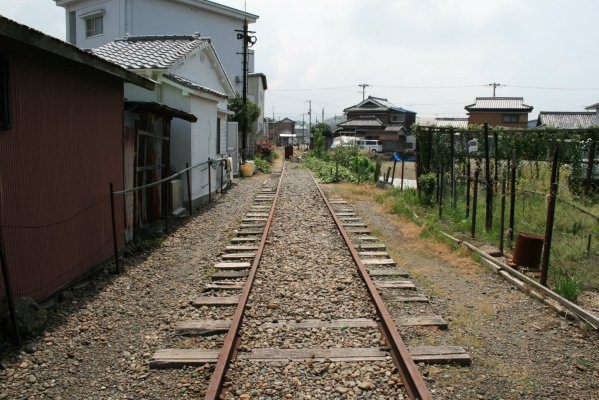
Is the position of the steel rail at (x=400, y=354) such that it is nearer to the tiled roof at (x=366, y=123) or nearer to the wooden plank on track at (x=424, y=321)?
the wooden plank on track at (x=424, y=321)

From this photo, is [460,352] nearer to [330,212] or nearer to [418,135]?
[330,212]

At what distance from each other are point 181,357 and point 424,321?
252 cm

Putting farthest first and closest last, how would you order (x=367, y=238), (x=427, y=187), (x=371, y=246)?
(x=427, y=187) < (x=367, y=238) < (x=371, y=246)

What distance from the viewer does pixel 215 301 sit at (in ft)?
20.2

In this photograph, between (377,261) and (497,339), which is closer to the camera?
(497,339)

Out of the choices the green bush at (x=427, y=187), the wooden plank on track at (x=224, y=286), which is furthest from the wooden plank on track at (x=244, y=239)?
the green bush at (x=427, y=187)

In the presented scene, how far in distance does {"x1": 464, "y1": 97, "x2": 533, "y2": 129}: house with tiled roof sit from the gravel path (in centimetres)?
5317

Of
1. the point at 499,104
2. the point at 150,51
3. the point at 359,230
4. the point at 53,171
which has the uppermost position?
the point at 499,104

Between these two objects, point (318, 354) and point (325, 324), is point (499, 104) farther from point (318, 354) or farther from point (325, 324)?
point (318, 354)

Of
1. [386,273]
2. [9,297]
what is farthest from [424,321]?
[9,297]

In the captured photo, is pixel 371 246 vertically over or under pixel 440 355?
over

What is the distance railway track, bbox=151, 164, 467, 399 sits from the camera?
4.18 metres

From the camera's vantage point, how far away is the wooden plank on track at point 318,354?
4613 mm

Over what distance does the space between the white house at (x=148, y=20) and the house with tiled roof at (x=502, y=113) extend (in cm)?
3246
